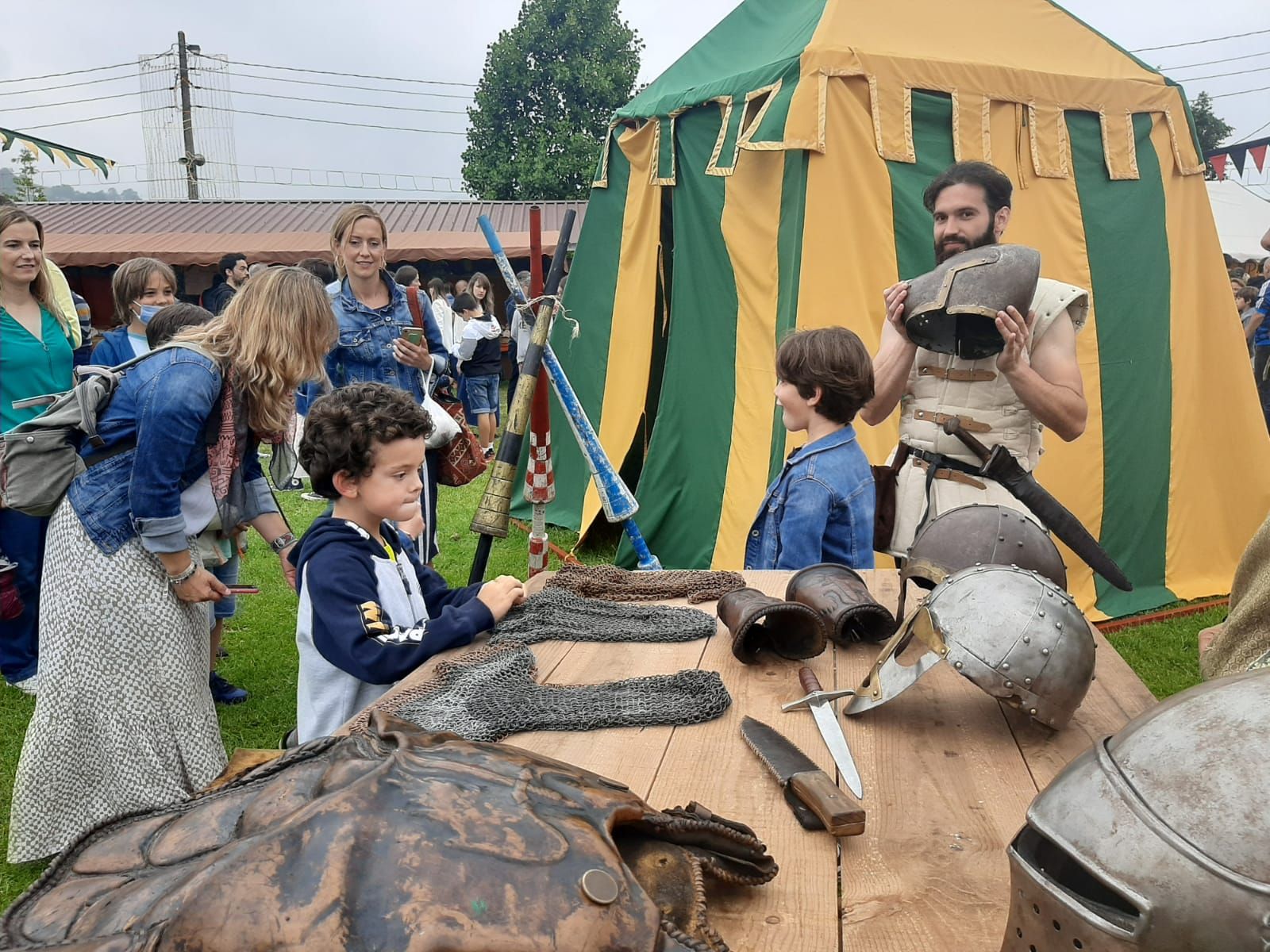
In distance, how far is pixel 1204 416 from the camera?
5066 millimetres

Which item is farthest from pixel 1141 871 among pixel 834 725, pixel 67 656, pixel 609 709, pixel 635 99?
pixel 635 99

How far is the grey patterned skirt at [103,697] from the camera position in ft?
8.54

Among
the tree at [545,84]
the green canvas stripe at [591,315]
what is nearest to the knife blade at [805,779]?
the green canvas stripe at [591,315]

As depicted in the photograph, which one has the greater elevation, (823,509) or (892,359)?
(892,359)

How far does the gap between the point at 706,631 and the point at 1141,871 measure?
1.22 m

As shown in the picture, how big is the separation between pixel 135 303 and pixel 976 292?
3.65m

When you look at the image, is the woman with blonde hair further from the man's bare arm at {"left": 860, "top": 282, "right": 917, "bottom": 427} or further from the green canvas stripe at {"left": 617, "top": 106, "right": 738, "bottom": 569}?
the green canvas stripe at {"left": 617, "top": 106, "right": 738, "bottom": 569}

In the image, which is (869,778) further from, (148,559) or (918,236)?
(918,236)

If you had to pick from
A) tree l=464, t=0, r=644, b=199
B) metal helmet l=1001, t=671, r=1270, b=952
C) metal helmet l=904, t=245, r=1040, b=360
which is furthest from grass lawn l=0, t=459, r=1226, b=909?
tree l=464, t=0, r=644, b=199

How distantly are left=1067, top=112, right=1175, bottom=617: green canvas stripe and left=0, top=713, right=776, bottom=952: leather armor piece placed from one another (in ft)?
14.1

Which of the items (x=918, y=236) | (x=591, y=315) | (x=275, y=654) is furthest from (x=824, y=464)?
(x=591, y=315)

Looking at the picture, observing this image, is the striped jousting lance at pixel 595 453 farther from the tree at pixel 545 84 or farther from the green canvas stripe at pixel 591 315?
the tree at pixel 545 84

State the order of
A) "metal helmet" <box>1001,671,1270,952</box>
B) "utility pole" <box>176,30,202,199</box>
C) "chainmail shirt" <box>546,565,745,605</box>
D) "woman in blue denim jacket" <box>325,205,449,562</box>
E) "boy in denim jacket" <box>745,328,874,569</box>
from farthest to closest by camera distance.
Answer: "utility pole" <box>176,30,202,199</box>, "woman in blue denim jacket" <box>325,205,449,562</box>, "boy in denim jacket" <box>745,328,874,569</box>, "chainmail shirt" <box>546,565,745,605</box>, "metal helmet" <box>1001,671,1270,952</box>

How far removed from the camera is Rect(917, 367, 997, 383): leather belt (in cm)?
306
